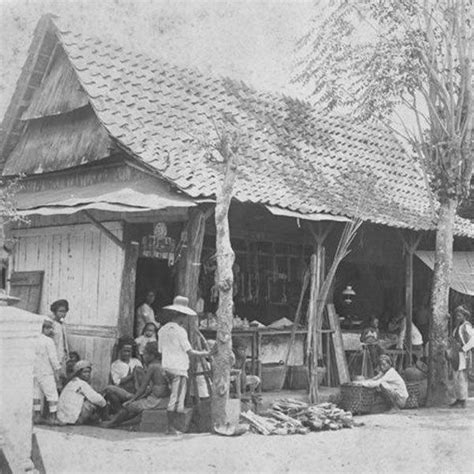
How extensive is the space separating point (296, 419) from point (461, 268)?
537 centimetres

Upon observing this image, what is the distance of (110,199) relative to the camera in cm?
861

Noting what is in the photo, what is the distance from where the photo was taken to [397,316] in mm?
13680

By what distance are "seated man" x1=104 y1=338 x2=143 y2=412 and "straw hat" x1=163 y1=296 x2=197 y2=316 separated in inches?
48.5

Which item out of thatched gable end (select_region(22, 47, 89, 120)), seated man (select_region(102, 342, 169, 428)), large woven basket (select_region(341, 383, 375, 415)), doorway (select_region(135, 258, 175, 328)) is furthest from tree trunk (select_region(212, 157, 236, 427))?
thatched gable end (select_region(22, 47, 89, 120))

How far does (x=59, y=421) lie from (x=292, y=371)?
3885 mm

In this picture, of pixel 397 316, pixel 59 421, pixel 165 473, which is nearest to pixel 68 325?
pixel 59 421

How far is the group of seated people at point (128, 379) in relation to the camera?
8.09 m

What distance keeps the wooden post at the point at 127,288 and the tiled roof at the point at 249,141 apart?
120cm

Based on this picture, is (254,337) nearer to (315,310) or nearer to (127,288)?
(315,310)

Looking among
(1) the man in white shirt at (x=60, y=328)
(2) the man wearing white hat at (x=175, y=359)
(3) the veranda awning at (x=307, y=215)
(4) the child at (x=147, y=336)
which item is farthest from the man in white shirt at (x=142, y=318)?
(3) the veranda awning at (x=307, y=215)

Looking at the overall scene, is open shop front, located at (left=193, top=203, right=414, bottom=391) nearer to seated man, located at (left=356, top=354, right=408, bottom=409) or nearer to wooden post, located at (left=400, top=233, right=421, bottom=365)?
wooden post, located at (left=400, top=233, right=421, bottom=365)

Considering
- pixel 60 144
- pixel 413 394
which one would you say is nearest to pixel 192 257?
pixel 60 144

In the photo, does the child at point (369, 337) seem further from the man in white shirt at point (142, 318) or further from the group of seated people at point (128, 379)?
the man in white shirt at point (142, 318)

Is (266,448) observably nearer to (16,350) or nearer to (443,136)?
(16,350)
